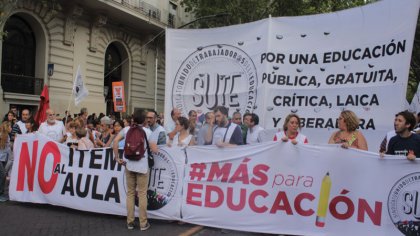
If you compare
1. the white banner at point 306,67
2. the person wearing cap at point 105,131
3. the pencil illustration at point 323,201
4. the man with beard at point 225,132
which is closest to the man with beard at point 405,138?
the white banner at point 306,67

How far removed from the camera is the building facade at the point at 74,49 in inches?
725

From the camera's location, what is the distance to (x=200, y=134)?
6742 mm

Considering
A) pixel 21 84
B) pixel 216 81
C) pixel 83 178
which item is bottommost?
pixel 83 178

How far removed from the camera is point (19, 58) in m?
19.1

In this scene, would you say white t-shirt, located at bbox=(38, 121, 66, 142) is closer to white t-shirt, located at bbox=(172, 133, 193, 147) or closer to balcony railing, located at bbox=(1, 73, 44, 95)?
white t-shirt, located at bbox=(172, 133, 193, 147)

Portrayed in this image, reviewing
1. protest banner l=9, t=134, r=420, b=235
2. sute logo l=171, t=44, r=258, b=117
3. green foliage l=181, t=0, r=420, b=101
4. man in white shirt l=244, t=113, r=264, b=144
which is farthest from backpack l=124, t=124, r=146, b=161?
green foliage l=181, t=0, r=420, b=101

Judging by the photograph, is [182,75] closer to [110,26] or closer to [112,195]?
[112,195]

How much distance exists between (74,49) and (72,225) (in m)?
15.8

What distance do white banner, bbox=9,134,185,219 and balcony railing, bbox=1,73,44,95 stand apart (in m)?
11.7

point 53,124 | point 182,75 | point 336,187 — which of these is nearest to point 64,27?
point 53,124

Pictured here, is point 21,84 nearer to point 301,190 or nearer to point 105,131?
point 105,131

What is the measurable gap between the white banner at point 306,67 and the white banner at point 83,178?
136cm

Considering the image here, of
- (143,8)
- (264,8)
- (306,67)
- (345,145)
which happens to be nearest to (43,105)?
(306,67)

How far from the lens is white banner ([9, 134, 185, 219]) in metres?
6.19
